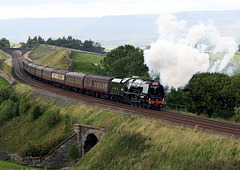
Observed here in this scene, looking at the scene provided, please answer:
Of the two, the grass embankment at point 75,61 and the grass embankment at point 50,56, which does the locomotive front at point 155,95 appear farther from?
the grass embankment at point 50,56

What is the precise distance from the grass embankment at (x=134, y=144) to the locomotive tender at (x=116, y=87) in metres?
5.69

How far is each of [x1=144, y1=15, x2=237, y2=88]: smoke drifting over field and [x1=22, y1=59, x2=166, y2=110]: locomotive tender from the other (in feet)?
16.4

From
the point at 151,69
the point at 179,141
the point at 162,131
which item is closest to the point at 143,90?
the point at 151,69

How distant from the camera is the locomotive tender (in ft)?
122

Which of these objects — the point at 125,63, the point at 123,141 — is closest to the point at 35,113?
the point at 123,141

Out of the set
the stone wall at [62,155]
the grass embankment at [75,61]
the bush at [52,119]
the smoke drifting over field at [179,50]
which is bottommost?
the stone wall at [62,155]

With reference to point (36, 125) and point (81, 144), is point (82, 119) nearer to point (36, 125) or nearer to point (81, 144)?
point (81, 144)

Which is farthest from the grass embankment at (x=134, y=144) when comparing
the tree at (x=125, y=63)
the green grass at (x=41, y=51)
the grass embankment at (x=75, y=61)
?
the green grass at (x=41, y=51)

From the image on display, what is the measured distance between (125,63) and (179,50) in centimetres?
3851

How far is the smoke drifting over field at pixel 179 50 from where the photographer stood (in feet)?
138

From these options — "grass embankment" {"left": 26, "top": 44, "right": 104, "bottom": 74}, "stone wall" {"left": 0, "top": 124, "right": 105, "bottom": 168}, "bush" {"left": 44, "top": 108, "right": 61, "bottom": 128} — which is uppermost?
"grass embankment" {"left": 26, "top": 44, "right": 104, "bottom": 74}

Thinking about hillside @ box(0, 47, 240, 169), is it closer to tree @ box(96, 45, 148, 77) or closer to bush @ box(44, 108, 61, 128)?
bush @ box(44, 108, 61, 128)

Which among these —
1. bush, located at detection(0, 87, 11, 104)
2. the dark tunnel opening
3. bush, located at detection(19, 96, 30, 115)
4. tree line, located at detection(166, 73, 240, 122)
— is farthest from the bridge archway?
bush, located at detection(0, 87, 11, 104)

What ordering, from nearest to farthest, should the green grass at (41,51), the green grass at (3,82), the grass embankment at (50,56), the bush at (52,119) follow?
the bush at (52,119) → the green grass at (3,82) → the grass embankment at (50,56) → the green grass at (41,51)
